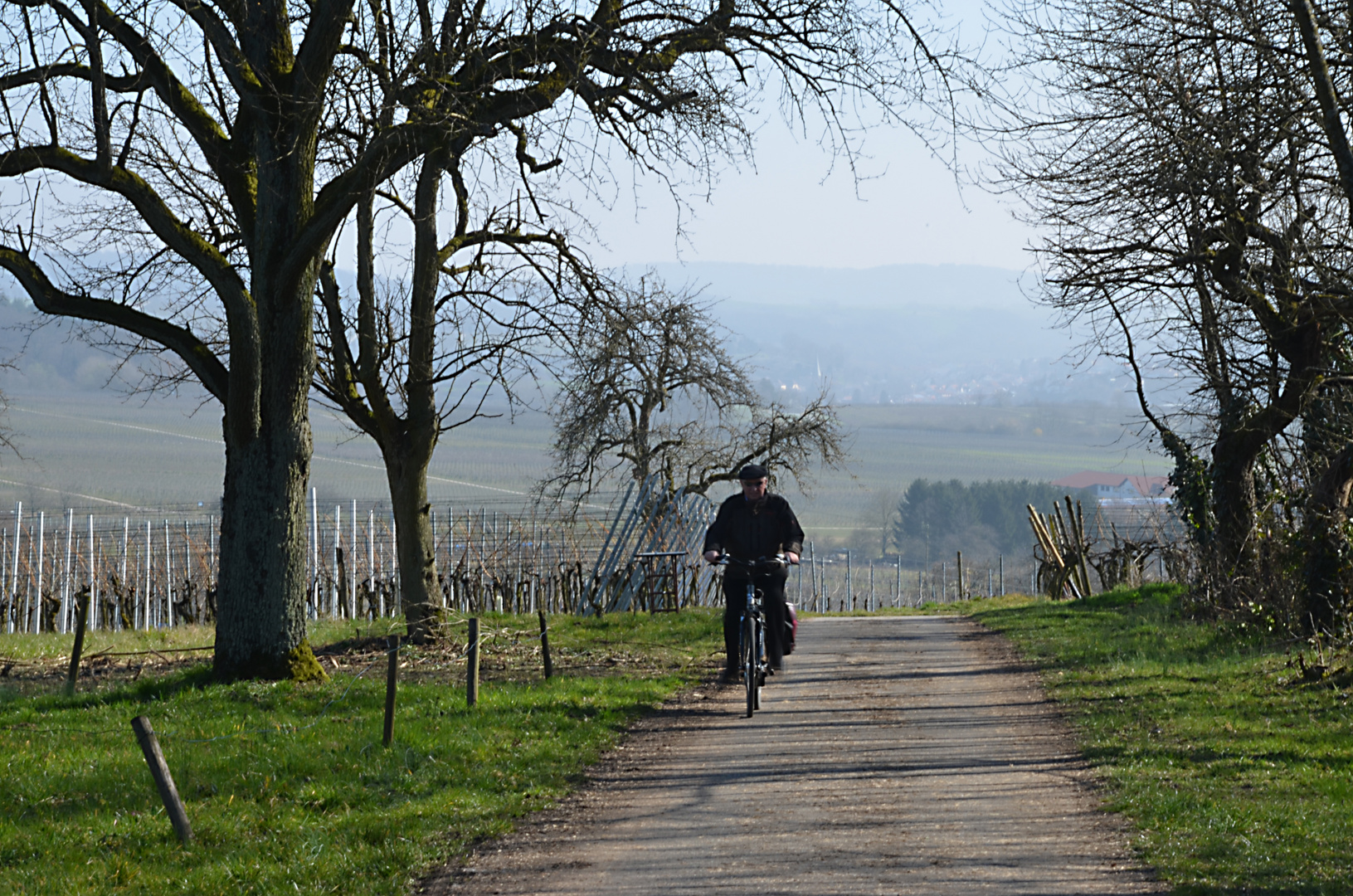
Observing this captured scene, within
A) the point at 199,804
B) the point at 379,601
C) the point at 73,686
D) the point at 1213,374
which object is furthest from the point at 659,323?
the point at 379,601

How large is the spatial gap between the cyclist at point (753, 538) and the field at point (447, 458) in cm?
3864

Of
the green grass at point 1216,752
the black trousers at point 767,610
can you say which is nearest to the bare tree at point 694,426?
the green grass at point 1216,752

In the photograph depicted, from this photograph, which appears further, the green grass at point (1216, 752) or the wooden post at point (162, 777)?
the wooden post at point (162, 777)

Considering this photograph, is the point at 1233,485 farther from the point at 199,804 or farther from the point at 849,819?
the point at 199,804

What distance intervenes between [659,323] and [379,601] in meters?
13.6

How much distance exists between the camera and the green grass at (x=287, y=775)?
19.5 ft

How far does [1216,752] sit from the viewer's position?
7973 millimetres

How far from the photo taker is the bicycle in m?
9.78

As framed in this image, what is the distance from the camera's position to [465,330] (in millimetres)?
15289

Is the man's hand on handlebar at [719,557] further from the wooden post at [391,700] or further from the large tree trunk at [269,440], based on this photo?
the large tree trunk at [269,440]

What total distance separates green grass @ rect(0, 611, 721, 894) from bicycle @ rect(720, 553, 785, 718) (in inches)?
38.8

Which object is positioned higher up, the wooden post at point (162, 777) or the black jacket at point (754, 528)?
the black jacket at point (754, 528)

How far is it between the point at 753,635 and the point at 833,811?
3.31 meters

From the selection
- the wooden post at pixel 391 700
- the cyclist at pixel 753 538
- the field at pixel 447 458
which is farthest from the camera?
the field at pixel 447 458
